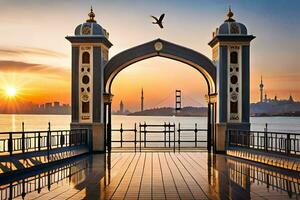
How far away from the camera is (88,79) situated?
68.6ft

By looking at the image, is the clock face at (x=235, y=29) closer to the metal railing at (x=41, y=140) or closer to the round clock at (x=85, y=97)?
the round clock at (x=85, y=97)

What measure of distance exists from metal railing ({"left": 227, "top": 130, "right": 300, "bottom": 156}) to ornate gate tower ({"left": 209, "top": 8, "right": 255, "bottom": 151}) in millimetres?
570

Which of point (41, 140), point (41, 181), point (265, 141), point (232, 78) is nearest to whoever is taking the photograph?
point (41, 181)

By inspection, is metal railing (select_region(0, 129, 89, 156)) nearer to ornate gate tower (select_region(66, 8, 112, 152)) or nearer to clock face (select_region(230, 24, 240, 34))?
ornate gate tower (select_region(66, 8, 112, 152))

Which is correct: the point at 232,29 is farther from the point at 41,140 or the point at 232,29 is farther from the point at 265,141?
the point at 41,140

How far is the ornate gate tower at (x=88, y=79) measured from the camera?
67.7 feet

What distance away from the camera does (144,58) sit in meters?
21.8

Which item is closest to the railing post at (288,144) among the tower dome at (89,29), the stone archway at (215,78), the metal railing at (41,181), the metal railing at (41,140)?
the metal railing at (41,181)

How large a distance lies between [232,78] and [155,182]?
34.8ft

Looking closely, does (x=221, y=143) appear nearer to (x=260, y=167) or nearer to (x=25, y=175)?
(x=260, y=167)

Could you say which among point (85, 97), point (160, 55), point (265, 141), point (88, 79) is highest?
point (160, 55)

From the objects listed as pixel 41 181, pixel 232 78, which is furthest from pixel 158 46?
pixel 41 181

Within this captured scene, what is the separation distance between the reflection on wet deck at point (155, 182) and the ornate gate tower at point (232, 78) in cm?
545

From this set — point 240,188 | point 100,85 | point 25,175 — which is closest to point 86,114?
point 100,85
